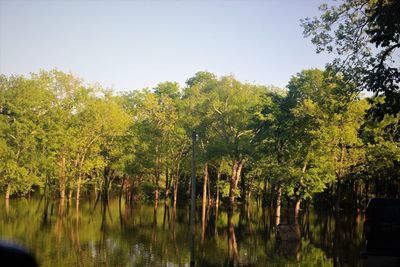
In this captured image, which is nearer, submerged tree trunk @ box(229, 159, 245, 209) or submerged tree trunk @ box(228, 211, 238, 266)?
submerged tree trunk @ box(228, 211, 238, 266)

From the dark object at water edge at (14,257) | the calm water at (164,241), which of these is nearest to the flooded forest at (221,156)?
the calm water at (164,241)

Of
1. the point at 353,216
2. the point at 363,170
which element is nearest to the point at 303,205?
the point at 353,216

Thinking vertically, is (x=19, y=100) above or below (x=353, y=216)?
above

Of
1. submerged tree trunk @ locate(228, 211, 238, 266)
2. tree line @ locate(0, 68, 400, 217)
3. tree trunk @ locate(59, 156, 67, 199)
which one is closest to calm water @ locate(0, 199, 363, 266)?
submerged tree trunk @ locate(228, 211, 238, 266)

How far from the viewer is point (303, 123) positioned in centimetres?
4641

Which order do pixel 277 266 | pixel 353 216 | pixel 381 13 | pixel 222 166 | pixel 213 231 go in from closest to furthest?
1. pixel 381 13
2. pixel 277 266
3. pixel 213 231
4. pixel 353 216
5. pixel 222 166

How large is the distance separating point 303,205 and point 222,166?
22331 mm

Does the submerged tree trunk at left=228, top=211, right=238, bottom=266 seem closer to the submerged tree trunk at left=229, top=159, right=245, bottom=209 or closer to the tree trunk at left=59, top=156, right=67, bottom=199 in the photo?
the submerged tree trunk at left=229, top=159, right=245, bottom=209

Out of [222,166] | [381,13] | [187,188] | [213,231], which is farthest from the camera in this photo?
[187,188]

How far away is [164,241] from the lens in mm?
34406

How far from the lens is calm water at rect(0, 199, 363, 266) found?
1053 inches

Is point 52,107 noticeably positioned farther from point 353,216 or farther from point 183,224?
point 353,216

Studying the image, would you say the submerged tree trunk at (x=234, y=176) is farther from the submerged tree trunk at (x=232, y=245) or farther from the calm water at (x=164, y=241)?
the submerged tree trunk at (x=232, y=245)

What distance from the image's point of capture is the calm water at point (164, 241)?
26750 millimetres
